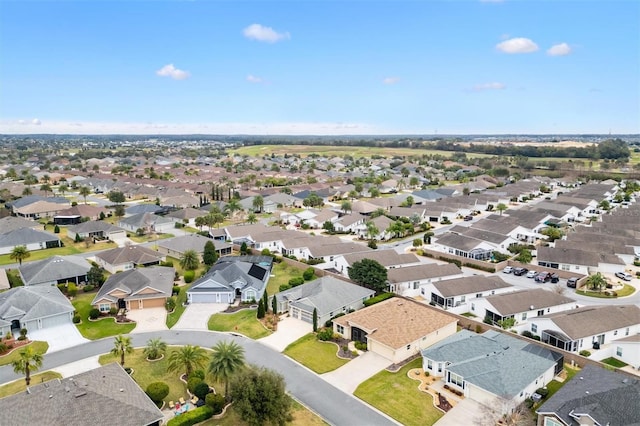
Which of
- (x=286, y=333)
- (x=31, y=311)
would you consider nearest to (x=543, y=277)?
(x=286, y=333)

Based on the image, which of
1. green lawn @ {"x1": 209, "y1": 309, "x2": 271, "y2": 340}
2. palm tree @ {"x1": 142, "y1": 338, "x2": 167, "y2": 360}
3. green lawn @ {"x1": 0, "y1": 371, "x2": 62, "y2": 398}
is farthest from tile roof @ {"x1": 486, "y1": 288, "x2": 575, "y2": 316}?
green lawn @ {"x1": 0, "y1": 371, "x2": 62, "y2": 398}

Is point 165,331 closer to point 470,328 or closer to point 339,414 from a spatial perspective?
point 339,414

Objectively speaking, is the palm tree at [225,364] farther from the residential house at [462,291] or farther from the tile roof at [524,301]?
the tile roof at [524,301]

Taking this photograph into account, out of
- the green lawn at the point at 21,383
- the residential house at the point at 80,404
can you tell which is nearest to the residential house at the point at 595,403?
the residential house at the point at 80,404

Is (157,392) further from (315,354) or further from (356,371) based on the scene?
(356,371)

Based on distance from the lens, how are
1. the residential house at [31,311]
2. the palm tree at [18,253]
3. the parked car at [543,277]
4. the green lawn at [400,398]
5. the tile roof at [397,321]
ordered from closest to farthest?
the green lawn at [400,398] < the tile roof at [397,321] < the residential house at [31,311] < the parked car at [543,277] < the palm tree at [18,253]

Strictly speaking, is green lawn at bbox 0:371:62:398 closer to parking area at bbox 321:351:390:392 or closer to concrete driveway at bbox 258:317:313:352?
concrete driveway at bbox 258:317:313:352
